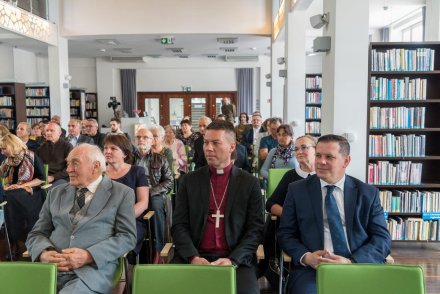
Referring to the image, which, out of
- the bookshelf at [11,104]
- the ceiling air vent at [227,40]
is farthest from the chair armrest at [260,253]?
the bookshelf at [11,104]

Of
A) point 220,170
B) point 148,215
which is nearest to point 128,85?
point 148,215

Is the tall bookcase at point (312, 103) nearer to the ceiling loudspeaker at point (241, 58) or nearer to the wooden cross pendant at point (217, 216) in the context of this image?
the wooden cross pendant at point (217, 216)

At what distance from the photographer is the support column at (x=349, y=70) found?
4.11m

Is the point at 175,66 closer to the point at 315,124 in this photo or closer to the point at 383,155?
the point at 315,124

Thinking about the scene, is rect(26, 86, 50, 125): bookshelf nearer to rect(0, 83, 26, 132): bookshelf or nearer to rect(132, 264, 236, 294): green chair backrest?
rect(0, 83, 26, 132): bookshelf

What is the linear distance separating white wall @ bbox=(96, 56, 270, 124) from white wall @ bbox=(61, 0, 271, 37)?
5.88 m

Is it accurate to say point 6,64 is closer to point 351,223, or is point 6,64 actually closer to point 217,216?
point 217,216

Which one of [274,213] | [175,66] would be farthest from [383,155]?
[175,66]

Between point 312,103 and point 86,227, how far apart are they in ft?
23.3

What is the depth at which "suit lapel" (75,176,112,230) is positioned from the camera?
2457 mm

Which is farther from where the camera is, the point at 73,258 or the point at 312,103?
the point at 312,103

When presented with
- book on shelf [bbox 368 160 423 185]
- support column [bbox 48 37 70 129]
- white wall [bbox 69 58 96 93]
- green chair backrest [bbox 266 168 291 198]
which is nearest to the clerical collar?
green chair backrest [bbox 266 168 291 198]

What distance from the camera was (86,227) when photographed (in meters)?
2.44

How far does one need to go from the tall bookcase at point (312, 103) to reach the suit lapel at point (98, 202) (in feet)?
22.2
